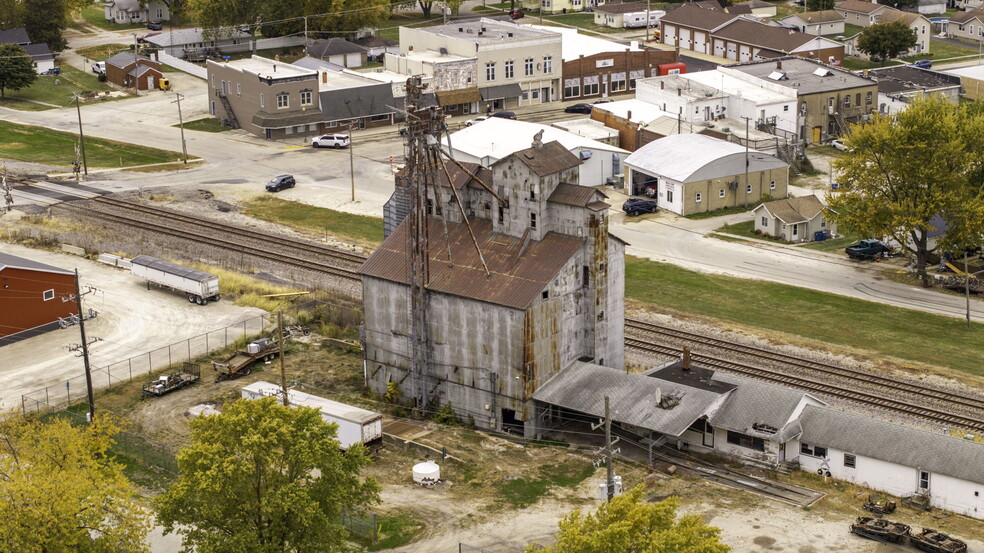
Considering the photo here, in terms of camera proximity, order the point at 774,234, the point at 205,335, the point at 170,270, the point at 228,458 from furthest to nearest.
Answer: the point at 774,234
the point at 170,270
the point at 205,335
the point at 228,458

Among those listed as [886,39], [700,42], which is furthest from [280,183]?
[886,39]

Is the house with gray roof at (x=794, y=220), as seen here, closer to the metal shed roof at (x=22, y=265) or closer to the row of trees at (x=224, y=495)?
the metal shed roof at (x=22, y=265)

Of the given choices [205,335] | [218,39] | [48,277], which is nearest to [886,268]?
[205,335]

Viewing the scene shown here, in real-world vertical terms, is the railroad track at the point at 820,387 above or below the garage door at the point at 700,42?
below

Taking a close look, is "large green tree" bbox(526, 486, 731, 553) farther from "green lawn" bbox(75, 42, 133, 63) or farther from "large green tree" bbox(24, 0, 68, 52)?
"large green tree" bbox(24, 0, 68, 52)

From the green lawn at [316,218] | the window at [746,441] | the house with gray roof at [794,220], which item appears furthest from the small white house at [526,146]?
the window at [746,441]

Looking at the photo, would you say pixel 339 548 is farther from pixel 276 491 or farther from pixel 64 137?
pixel 64 137
